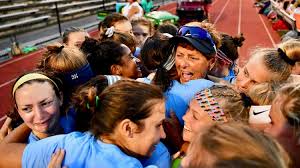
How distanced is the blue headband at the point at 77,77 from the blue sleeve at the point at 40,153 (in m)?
0.66

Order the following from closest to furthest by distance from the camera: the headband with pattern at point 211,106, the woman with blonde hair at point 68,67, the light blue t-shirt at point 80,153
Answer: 1. the light blue t-shirt at point 80,153
2. the headband with pattern at point 211,106
3. the woman with blonde hair at point 68,67

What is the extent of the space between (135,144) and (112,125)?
0.43 feet

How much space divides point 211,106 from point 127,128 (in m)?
0.52

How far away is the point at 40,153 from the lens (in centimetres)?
136

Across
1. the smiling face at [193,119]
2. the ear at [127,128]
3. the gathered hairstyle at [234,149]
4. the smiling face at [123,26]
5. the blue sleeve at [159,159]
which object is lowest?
the blue sleeve at [159,159]

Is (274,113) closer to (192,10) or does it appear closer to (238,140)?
(238,140)

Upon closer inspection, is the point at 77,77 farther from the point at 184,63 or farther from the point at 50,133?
the point at 184,63

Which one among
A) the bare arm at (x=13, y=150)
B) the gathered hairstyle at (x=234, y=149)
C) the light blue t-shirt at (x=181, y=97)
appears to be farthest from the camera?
the light blue t-shirt at (x=181, y=97)

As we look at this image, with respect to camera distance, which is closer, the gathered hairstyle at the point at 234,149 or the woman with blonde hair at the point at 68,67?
the gathered hairstyle at the point at 234,149

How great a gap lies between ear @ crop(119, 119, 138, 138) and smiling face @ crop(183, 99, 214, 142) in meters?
0.40

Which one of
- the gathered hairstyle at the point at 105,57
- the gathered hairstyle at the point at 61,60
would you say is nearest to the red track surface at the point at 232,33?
the gathered hairstyle at the point at 105,57

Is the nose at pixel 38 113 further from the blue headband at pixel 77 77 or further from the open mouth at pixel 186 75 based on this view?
the open mouth at pixel 186 75

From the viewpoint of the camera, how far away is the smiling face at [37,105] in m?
1.67

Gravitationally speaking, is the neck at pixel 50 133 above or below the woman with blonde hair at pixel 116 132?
below
